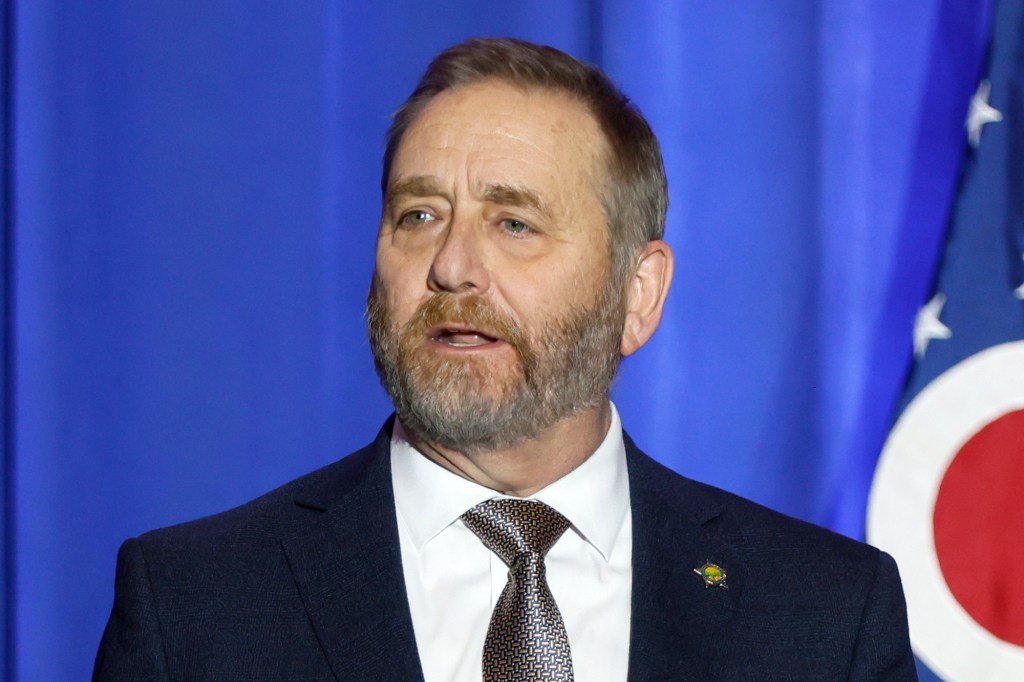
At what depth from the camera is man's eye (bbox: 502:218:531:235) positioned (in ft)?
6.42

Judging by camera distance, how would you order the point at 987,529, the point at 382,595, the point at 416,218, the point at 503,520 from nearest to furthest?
the point at 382,595 → the point at 503,520 → the point at 416,218 → the point at 987,529

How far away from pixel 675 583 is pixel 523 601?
24cm

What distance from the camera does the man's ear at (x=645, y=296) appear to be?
217 cm

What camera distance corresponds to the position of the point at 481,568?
187 cm

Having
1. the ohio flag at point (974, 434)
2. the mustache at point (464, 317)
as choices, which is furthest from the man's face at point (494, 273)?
the ohio flag at point (974, 434)

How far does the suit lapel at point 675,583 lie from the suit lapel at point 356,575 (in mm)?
325

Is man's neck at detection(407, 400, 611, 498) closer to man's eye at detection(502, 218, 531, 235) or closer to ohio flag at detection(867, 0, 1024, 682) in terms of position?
man's eye at detection(502, 218, 531, 235)

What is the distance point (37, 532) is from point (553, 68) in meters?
1.32

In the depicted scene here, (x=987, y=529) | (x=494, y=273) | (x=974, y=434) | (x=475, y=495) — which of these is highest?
(x=494, y=273)

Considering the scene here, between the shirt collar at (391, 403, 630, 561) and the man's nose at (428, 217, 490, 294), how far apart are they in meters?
0.26

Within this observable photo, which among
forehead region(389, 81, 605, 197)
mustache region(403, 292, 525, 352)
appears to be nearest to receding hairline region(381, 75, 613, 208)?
forehead region(389, 81, 605, 197)

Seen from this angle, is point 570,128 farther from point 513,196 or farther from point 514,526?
point 514,526

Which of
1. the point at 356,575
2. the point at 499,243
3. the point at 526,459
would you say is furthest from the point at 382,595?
the point at 499,243

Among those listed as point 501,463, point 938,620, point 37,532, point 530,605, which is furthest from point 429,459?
point 938,620
